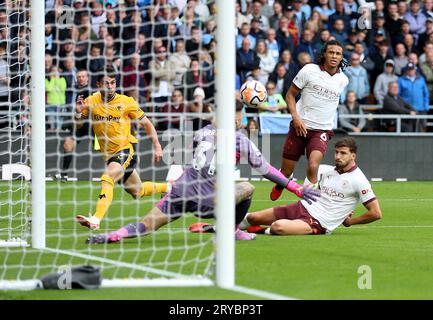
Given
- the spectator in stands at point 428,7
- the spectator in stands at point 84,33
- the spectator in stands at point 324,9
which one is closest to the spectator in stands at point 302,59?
the spectator in stands at point 324,9

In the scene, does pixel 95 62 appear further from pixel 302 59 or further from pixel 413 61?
pixel 413 61

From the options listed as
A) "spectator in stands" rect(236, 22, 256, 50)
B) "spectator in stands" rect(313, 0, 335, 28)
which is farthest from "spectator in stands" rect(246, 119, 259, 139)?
"spectator in stands" rect(313, 0, 335, 28)

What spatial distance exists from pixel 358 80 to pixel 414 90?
123 cm

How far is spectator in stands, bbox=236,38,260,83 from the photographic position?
22.6 meters

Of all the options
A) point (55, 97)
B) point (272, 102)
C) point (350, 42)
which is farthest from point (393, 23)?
point (55, 97)

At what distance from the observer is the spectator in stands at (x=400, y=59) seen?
79.2 ft

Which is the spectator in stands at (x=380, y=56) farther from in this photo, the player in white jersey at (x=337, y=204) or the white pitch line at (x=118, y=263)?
the white pitch line at (x=118, y=263)

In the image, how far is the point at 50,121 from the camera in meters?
20.4

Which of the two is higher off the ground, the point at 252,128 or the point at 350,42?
the point at 350,42

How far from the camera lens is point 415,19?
25.2m

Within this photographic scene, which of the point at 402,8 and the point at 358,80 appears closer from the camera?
the point at 358,80
